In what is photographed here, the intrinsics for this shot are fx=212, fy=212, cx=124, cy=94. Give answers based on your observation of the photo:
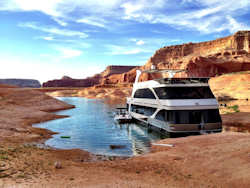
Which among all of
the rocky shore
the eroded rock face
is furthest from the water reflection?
the eroded rock face

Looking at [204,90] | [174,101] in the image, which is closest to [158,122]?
[174,101]

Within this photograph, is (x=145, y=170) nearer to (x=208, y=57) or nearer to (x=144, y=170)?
(x=144, y=170)

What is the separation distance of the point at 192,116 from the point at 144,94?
7766 millimetres

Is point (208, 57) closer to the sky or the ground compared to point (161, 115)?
closer to the sky

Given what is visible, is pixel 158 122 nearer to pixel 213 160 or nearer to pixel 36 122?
pixel 213 160

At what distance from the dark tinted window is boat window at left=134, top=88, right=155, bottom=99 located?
4.04 metres

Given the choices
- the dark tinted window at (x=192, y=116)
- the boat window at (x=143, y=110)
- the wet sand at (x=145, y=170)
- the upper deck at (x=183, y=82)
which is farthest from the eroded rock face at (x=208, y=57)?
the wet sand at (x=145, y=170)

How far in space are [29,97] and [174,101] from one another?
38.7 meters

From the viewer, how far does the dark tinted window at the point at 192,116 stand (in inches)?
731

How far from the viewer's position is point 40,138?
61.4ft

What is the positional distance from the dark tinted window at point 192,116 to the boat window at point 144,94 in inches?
159

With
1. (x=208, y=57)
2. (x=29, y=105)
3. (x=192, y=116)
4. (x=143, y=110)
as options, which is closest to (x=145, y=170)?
(x=192, y=116)

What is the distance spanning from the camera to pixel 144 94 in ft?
83.0

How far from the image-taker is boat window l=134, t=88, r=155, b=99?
2300 centimetres
